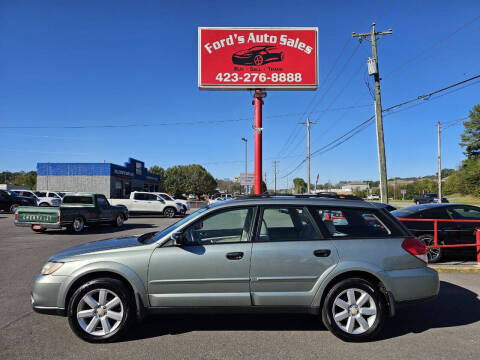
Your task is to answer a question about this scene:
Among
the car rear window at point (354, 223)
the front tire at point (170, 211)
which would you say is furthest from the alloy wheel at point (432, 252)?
the front tire at point (170, 211)

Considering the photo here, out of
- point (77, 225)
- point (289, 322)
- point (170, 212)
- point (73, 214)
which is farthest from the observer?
point (170, 212)

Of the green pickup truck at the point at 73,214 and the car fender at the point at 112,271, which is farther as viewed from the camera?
the green pickup truck at the point at 73,214

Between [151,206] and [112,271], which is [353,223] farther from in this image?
[151,206]

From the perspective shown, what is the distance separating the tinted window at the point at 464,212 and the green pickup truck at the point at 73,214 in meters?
13.2

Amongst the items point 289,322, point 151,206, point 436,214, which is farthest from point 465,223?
point 151,206

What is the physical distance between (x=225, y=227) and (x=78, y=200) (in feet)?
42.5

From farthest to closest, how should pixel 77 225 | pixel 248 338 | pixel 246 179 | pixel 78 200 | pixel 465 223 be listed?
pixel 246 179, pixel 78 200, pixel 77 225, pixel 465 223, pixel 248 338

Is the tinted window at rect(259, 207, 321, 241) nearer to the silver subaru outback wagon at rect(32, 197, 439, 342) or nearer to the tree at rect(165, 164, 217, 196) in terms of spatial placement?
the silver subaru outback wagon at rect(32, 197, 439, 342)

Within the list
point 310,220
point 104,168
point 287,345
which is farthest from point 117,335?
point 104,168

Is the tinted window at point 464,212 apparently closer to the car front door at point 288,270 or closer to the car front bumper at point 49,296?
the car front door at point 288,270

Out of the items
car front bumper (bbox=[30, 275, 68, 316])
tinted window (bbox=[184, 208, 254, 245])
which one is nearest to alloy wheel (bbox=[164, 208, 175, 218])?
tinted window (bbox=[184, 208, 254, 245])

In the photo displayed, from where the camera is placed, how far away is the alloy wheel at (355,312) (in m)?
3.76

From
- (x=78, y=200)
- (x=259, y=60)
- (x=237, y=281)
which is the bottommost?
(x=237, y=281)

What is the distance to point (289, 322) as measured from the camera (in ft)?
14.1
